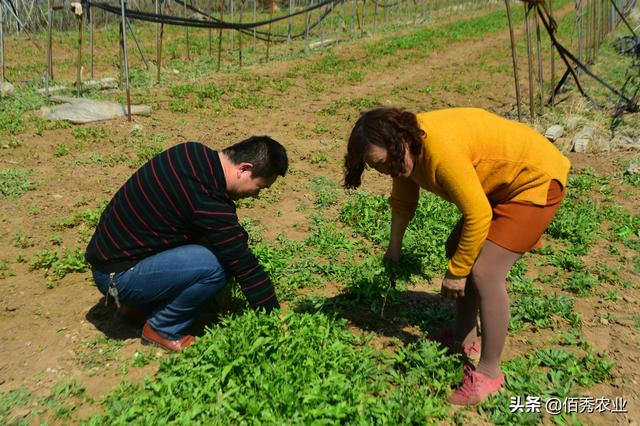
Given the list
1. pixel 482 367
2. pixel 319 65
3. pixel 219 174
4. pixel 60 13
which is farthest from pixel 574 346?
pixel 60 13

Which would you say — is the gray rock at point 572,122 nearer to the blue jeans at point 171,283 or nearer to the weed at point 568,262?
the weed at point 568,262

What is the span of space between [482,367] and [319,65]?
9771 millimetres

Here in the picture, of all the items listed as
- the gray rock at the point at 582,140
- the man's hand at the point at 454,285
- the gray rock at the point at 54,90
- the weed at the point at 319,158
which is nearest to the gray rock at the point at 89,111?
the gray rock at the point at 54,90

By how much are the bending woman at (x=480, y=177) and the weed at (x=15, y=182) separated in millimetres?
4097

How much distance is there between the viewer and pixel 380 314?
138 inches

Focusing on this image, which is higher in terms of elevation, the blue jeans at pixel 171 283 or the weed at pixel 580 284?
the blue jeans at pixel 171 283

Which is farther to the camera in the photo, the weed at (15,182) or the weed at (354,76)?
the weed at (354,76)

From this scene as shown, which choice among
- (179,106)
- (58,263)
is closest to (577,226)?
(58,263)

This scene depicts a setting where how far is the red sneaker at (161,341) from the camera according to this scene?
10.1 ft

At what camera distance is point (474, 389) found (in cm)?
264

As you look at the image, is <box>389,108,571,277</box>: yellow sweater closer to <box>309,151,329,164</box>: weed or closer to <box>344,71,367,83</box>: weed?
<box>309,151,329,164</box>: weed

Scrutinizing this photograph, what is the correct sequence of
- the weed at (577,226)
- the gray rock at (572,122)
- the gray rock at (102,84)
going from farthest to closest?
the gray rock at (102,84), the gray rock at (572,122), the weed at (577,226)

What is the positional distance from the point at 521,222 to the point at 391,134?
747mm

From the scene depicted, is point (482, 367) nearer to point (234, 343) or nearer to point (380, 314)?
point (380, 314)
